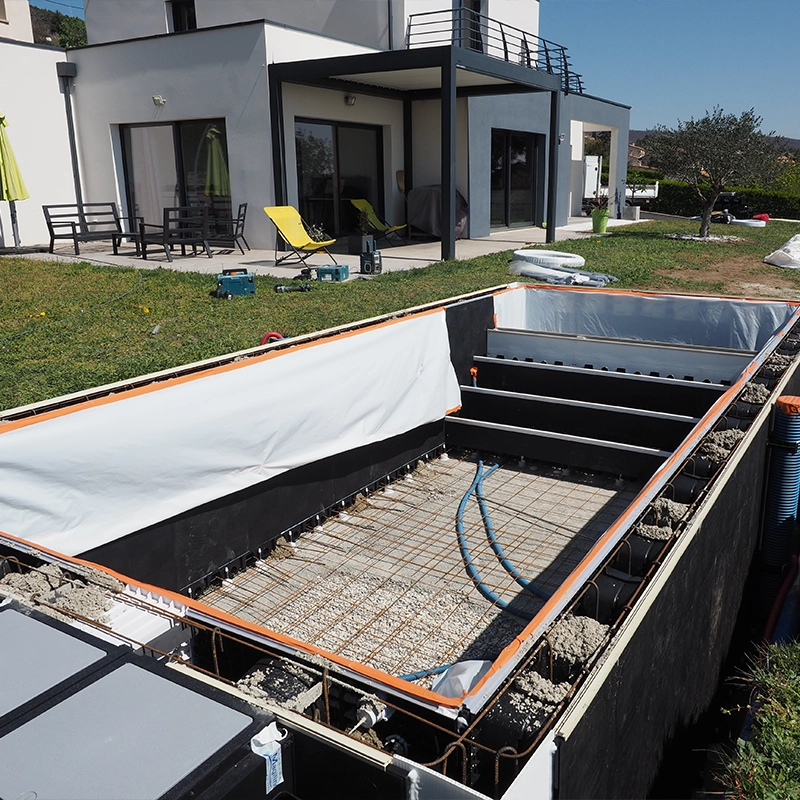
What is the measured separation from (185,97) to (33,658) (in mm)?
15245

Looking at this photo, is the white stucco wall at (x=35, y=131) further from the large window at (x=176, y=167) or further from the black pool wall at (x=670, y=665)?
the black pool wall at (x=670, y=665)

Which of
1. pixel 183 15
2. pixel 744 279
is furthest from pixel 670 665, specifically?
pixel 183 15

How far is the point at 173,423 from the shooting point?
4105mm

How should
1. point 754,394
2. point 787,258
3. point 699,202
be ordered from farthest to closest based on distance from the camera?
point 699,202
point 787,258
point 754,394

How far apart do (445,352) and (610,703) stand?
14.4ft

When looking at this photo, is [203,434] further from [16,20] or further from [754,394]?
[16,20]

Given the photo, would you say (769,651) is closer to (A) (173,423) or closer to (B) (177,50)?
(A) (173,423)

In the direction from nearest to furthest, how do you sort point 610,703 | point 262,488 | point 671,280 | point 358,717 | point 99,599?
1. point 358,717
2. point 610,703
3. point 99,599
4. point 262,488
5. point 671,280

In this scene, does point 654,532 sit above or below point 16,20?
below

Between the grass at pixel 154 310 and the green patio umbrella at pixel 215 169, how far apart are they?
383cm

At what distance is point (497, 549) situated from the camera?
16.3 feet

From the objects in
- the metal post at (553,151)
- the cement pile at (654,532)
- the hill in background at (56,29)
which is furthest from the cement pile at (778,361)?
the hill in background at (56,29)

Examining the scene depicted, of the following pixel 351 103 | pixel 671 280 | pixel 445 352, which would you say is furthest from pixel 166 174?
pixel 445 352

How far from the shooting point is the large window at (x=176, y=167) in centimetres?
1555
